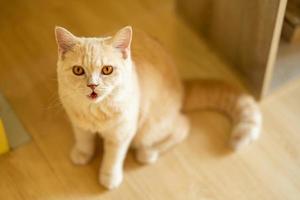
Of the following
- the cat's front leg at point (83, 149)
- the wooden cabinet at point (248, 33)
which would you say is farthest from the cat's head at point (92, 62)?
the wooden cabinet at point (248, 33)

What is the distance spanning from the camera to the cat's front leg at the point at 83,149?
5.56 ft

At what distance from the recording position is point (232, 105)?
6.01 feet

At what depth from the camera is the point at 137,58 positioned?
1.58 meters

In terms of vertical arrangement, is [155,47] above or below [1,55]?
above

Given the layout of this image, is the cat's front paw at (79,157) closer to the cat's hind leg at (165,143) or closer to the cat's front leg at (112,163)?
the cat's front leg at (112,163)

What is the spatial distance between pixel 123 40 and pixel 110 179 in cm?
56

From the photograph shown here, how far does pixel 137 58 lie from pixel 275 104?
0.68 metres

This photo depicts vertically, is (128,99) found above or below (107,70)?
below

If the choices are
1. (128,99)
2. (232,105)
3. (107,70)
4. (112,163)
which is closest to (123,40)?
(107,70)

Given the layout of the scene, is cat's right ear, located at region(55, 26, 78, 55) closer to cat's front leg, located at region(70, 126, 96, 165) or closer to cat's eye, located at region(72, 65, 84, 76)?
cat's eye, located at region(72, 65, 84, 76)

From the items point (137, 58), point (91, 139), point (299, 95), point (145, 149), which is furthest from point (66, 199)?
point (299, 95)

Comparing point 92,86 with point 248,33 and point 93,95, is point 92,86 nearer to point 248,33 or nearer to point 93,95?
point 93,95

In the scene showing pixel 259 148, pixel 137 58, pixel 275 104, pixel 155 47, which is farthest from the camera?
pixel 275 104

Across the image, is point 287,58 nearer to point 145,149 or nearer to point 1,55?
point 145,149
